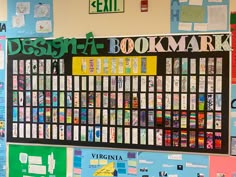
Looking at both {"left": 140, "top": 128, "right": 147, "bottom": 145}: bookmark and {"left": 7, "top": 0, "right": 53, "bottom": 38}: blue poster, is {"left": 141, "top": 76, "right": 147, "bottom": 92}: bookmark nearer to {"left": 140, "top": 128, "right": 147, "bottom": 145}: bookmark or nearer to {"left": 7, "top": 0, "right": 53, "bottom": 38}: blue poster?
{"left": 140, "top": 128, "right": 147, "bottom": 145}: bookmark

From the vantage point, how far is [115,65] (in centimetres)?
210

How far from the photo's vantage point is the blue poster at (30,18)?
221 cm

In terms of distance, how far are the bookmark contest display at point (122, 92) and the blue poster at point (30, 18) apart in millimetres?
71

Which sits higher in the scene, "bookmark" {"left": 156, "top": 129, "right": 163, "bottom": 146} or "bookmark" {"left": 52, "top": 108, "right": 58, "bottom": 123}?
"bookmark" {"left": 52, "top": 108, "right": 58, "bottom": 123}

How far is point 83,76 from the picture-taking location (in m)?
2.14

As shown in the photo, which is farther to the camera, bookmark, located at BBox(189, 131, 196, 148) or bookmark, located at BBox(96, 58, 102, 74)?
bookmark, located at BBox(96, 58, 102, 74)

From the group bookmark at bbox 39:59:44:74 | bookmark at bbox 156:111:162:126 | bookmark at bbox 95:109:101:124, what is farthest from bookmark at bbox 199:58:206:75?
bookmark at bbox 39:59:44:74

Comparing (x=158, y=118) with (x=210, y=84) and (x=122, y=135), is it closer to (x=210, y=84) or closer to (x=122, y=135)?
(x=122, y=135)

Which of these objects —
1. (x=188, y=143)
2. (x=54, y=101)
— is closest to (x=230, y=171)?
(x=188, y=143)

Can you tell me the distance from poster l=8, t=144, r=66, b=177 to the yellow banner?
0.58 meters

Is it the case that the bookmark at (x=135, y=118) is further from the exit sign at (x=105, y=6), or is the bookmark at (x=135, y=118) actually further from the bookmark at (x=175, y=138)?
the exit sign at (x=105, y=6)

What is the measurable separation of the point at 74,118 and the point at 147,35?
737 millimetres

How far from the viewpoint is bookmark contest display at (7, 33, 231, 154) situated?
197cm

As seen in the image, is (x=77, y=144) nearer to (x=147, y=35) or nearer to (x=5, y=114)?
(x=5, y=114)
